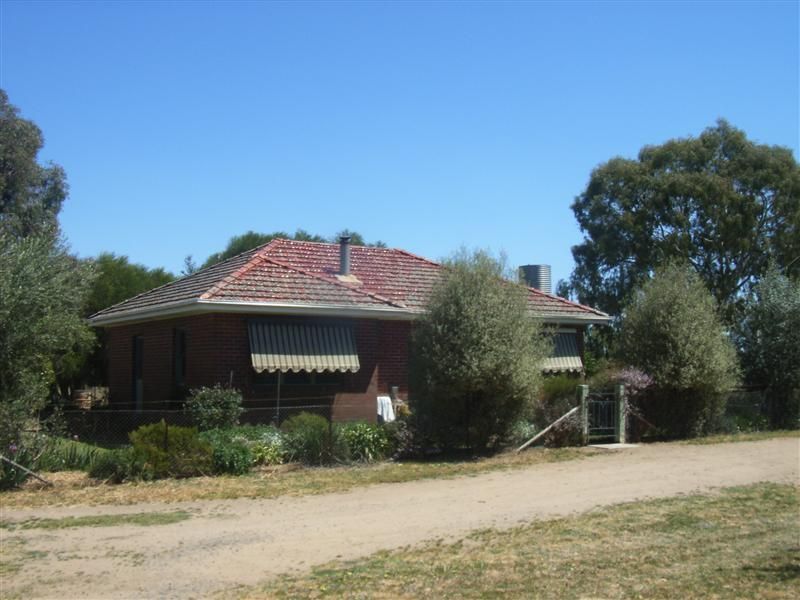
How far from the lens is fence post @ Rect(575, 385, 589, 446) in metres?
19.6

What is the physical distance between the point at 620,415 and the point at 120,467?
1166 centimetres

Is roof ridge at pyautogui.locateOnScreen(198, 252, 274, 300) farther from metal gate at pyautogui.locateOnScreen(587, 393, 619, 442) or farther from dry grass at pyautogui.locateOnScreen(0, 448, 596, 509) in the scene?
metal gate at pyautogui.locateOnScreen(587, 393, 619, 442)

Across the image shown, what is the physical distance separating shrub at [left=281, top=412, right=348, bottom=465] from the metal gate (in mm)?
6667

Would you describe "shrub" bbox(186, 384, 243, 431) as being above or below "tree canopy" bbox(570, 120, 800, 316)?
below

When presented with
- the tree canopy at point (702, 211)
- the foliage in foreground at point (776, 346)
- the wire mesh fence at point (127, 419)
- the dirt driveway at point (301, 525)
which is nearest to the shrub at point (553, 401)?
the dirt driveway at point (301, 525)

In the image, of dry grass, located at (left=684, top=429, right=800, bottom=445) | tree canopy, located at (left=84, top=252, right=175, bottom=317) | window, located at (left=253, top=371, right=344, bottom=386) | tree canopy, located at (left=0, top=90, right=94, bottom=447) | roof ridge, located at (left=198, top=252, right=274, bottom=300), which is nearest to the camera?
tree canopy, located at (left=0, top=90, right=94, bottom=447)

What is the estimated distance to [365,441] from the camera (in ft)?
55.0

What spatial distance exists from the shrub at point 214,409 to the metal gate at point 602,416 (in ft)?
26.6

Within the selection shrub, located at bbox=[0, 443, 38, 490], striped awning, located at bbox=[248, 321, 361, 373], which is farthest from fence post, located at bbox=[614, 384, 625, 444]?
shrub, located at bbox=[0, 443, 38, 490]

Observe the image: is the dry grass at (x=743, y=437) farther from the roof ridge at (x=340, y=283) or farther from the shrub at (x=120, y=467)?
the shrub at (x=120, y=467)

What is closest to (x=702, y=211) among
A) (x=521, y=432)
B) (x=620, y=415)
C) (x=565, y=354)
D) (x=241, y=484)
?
(x=565, y=354)

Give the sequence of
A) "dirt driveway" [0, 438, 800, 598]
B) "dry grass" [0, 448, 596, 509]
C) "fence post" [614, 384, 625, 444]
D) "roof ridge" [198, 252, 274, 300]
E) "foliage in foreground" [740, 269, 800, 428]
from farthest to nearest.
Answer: "foliage in foreground" [740, 269, 800, 428] → "fence post" [614, 384, 625, 444] → "roof ridge" [198, 252, 274, 300] → "dry grass" [0, 448, 596, 509] → "dirt driveway" [0, 438, 800, 598]

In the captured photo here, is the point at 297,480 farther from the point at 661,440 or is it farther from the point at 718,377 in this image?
the point at 718,377

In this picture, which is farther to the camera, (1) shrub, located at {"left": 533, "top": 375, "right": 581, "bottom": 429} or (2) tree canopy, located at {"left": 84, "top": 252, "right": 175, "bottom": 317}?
(2) tree canopy, located at {"left": 84, "top": 252, "right": 175, "bottom": 317}
